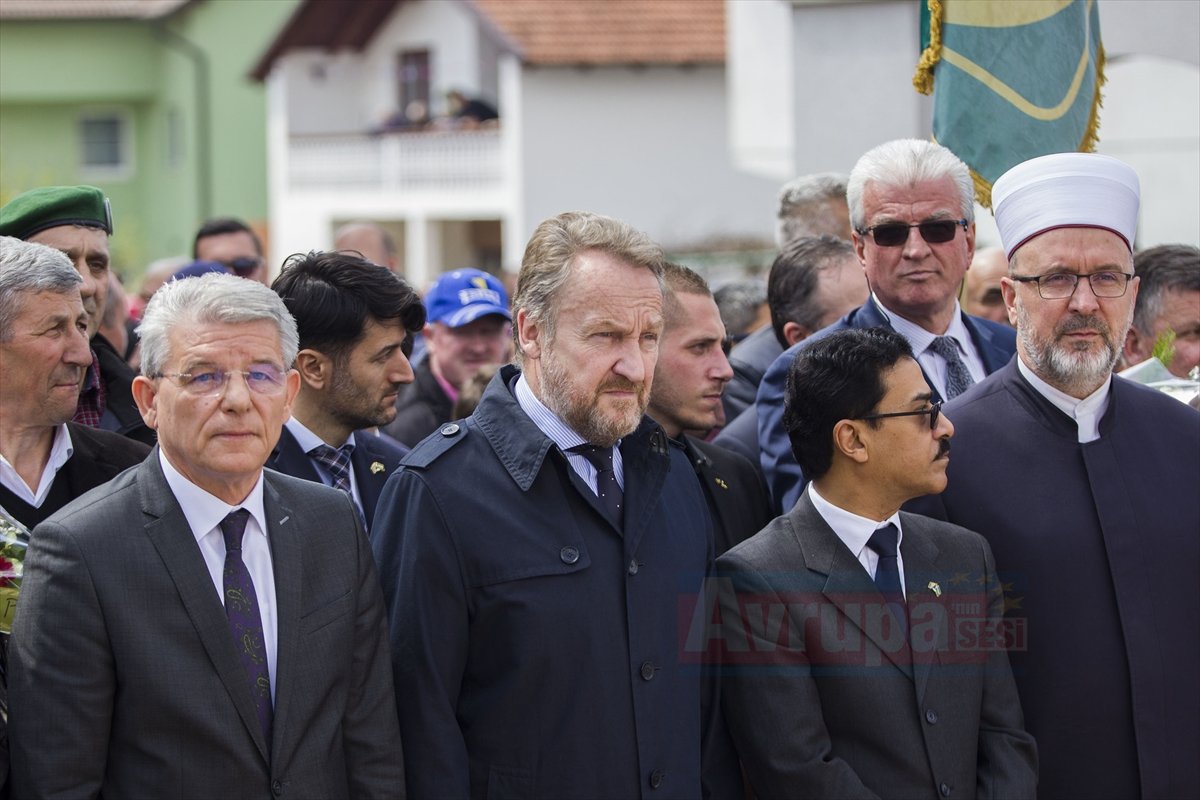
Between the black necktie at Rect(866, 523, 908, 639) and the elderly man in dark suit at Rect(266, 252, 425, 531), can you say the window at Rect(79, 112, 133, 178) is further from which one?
the black necktie at Rect(866, 523, 908, 639)

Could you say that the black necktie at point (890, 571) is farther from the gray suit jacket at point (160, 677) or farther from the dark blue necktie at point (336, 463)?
the dark blue necktie at point (336, 463)

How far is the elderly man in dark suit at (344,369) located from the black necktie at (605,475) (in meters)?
1.04

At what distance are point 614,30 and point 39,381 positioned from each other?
26065 millimetres

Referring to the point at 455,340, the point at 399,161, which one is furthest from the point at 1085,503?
the point at 399,161

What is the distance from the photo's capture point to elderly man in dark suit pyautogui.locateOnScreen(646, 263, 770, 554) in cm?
444

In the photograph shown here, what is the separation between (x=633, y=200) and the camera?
98.2ft

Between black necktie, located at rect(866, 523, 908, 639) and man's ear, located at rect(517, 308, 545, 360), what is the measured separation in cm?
97

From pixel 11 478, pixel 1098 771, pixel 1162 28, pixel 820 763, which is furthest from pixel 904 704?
pixel 1162 28

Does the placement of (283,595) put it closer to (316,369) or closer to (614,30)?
(316,369)

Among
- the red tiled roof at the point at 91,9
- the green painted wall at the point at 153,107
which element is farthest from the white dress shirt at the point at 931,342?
the red tiled roof at the point at 91,9

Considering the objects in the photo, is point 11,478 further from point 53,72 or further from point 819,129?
point 53,72

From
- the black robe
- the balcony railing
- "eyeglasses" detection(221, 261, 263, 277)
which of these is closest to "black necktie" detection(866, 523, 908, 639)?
the black robe

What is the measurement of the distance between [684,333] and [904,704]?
1582 mm

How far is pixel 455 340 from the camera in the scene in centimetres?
683
